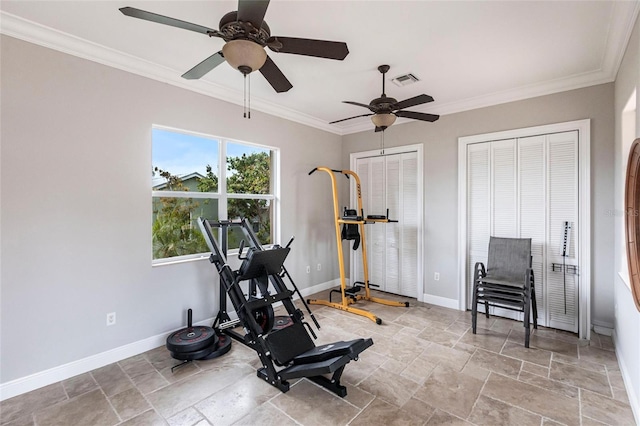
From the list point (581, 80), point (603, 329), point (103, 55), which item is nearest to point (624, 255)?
point (603, 329)

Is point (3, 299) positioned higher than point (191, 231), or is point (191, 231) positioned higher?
point (191, 231)

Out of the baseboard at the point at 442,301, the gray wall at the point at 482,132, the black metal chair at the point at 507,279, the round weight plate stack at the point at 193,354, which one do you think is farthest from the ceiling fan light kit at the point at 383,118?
the round weight plate stack at the point at 193,354

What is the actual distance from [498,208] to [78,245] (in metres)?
4.65

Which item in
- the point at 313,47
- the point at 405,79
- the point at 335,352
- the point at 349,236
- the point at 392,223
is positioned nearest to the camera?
the point at 313,47

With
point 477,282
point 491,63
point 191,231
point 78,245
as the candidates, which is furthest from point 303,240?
point 491,63

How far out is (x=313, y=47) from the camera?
191cm

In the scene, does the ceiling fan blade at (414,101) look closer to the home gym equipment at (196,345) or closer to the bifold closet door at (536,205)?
the bifold closet door at (536,205)

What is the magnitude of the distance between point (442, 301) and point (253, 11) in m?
4.24

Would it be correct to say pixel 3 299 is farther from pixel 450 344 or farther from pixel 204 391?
pixel 450 344

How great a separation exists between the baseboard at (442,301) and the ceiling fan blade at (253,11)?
13.6 feet

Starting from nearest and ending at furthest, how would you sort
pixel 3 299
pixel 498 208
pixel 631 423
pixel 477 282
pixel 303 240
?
1. pixel 631 423
2. pixel 3 299
3. pixel 477 282
4. pixel 498 208
5. pixel 303 240

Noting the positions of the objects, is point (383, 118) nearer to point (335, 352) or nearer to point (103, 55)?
point (335, 352)

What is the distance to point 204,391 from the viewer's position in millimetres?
2439

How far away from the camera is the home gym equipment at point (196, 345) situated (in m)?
2.80
